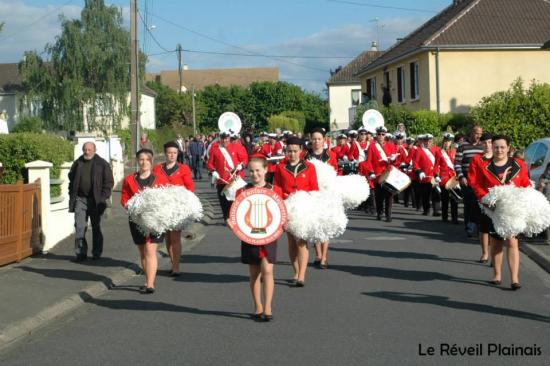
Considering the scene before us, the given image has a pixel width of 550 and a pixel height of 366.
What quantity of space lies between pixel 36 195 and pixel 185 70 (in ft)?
402

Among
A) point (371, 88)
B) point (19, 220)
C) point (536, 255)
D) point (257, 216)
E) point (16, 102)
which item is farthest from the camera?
point (16, 102)

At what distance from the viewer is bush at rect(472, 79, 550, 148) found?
27.8 m

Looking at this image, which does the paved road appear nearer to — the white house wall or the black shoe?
the black shoe

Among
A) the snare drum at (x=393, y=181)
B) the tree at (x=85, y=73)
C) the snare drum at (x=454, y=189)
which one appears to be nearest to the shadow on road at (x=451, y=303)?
the snare drum at (x=454, y=189)

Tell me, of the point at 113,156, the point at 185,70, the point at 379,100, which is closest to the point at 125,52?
the point at 379,100

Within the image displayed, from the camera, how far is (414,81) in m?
43.9

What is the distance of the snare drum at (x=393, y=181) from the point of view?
18.7 m

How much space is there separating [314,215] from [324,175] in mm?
2266

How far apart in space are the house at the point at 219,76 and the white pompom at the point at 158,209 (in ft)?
407

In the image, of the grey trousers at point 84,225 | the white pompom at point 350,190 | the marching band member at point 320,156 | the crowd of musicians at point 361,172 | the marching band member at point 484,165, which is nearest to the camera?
the crowd of musicians at point 361,172

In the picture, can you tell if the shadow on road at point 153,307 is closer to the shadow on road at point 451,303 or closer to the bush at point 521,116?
the shadow on road at point 451,303

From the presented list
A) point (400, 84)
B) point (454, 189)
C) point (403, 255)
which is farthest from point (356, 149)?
point (400, 84)

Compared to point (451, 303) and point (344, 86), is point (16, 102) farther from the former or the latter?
point (451, 303)

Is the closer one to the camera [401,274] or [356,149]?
[401,274]
